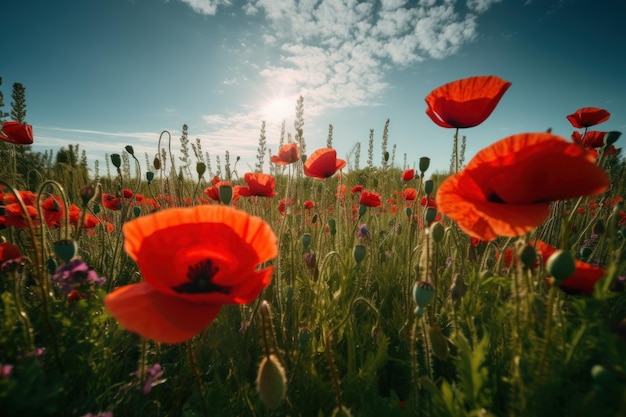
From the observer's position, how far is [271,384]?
2.84 ft

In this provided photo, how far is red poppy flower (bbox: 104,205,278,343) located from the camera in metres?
0.65

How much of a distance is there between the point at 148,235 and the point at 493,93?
136 cm

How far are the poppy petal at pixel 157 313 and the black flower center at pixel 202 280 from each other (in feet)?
0.46

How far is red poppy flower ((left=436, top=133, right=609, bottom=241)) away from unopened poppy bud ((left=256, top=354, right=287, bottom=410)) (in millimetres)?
657

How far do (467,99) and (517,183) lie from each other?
629 mm

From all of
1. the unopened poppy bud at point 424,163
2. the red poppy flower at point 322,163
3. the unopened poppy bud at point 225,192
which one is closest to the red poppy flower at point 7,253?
the unopened poppy bud at point 225,192

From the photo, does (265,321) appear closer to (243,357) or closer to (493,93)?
(243,357)

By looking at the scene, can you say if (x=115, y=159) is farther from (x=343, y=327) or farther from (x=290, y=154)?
(x=343, y=327)

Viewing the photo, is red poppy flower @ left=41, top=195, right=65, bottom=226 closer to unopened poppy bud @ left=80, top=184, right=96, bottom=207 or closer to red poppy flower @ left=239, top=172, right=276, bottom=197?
unopened poppy bud @ left=80, top=184, right=96, bottom=207

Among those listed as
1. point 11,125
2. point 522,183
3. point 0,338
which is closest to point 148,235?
point 0,338

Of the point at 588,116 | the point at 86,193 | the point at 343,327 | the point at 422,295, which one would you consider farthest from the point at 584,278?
the point at 588,116

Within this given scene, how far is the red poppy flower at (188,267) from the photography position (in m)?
0.65

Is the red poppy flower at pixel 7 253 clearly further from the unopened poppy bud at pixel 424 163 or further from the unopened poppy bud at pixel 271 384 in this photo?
the unopened poppy bud at pixel 424 163

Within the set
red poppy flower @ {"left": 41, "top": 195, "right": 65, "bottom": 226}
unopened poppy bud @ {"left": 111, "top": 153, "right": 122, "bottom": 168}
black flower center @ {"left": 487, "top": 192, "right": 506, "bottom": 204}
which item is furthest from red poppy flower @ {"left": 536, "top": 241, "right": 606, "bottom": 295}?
A: unopened poppy bud @ {"left": 111, "top": 153, "right": 122, "bottom": 168}
